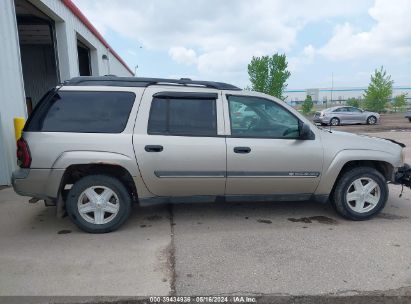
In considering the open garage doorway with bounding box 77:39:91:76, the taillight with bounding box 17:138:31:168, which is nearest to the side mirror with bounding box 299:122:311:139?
the taillight with bounding box 17:138:31:168

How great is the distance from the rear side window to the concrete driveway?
1.32 metres

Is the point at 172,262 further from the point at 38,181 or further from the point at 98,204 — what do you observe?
the point at 38,181

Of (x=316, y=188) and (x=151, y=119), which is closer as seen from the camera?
(x=151, y=119)

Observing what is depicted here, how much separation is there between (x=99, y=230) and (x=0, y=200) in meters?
2.42

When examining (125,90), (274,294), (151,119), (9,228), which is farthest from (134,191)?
(274,294)

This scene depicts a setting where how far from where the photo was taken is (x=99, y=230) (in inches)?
159

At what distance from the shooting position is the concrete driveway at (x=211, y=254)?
2.95 metres

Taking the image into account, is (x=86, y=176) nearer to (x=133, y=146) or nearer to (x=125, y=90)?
(x=133, y=146)

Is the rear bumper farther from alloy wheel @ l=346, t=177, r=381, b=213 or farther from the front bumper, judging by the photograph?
the front bumper

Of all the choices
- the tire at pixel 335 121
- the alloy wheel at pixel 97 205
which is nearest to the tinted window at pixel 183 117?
the alloy wheel at pixel 97 205

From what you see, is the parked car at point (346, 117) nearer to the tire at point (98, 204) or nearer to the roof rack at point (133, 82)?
the roof rack at point (133, 82)

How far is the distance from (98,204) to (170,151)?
110cm

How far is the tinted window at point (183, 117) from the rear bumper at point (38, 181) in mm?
1236

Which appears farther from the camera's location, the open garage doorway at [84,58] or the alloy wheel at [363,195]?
the open garage doorway at [84,58]
